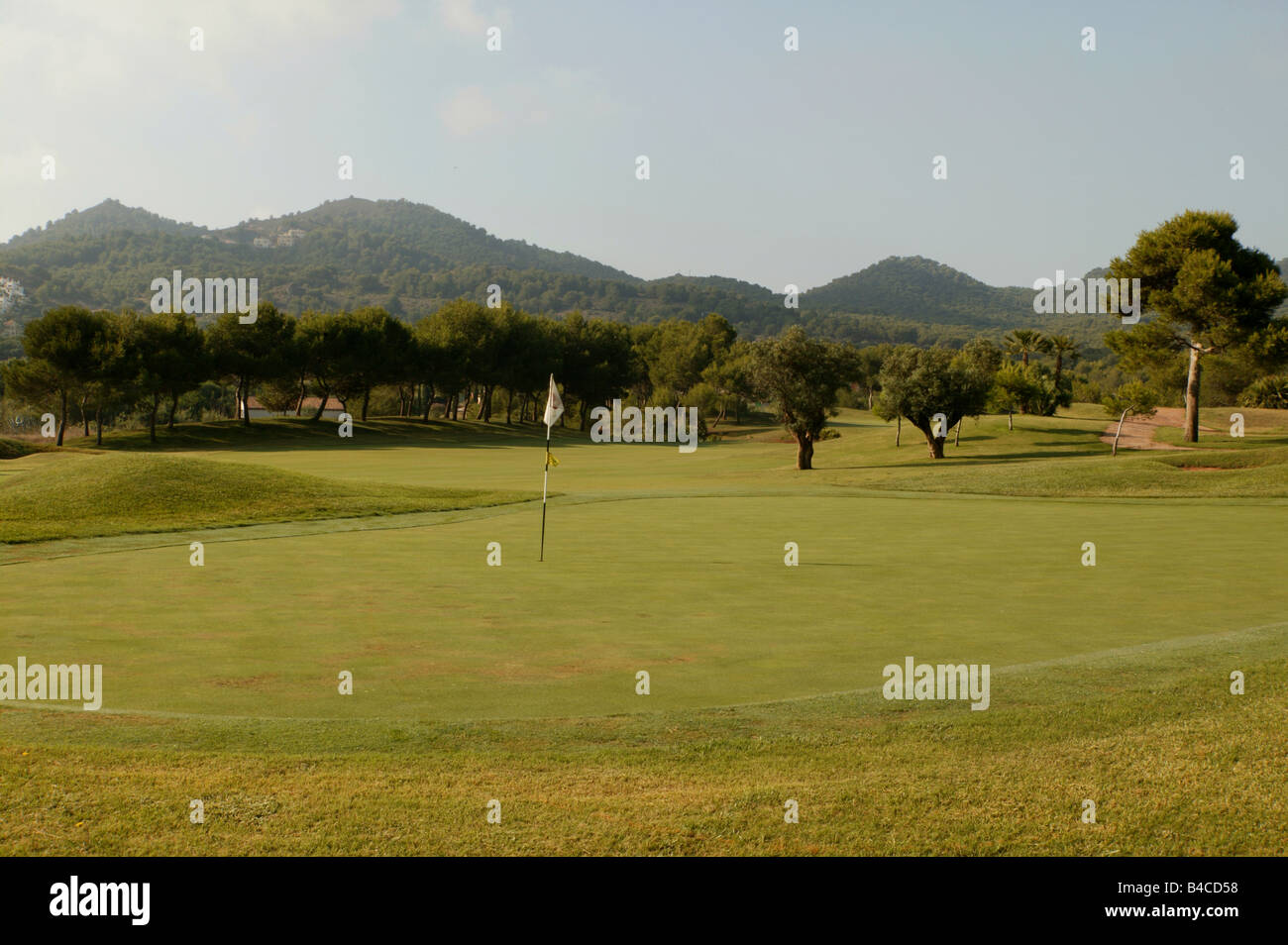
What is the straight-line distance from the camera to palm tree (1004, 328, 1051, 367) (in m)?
94.1

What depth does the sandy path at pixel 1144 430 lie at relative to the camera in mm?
56125

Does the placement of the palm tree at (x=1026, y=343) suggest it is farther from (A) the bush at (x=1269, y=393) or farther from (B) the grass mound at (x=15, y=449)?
(B) the grass mound at (x=15, y=449)

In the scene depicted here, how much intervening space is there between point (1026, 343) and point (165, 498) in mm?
86113

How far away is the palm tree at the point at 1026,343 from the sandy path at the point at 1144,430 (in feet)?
58.6

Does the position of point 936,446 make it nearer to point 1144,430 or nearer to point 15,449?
point 1144,430

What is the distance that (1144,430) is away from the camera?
63594 mm

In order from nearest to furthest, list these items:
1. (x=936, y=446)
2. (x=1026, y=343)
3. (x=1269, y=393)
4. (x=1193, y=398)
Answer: (x=936, y=446) < (x=1193, y=398) < (x=1269, y=393) < (x=1026, y=343)

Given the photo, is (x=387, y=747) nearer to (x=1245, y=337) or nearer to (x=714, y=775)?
(x=714, y=775)

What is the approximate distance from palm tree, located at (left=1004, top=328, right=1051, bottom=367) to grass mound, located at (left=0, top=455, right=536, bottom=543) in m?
75.8

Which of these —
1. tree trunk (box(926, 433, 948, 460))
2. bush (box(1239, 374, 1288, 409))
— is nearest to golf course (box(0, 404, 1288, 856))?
tree trunk (box(926, 433, 948, 460))

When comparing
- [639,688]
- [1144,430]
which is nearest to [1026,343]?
[1144,430]

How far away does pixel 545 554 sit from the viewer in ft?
62.8

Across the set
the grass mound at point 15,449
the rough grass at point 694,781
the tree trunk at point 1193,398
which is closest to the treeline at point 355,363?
the grass mound at point 15,449
